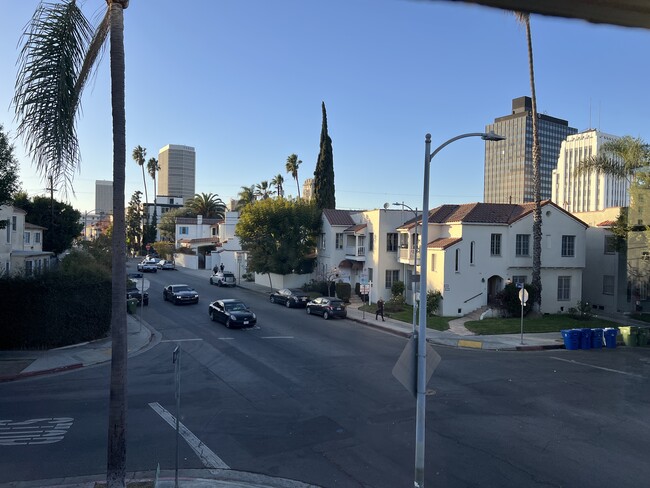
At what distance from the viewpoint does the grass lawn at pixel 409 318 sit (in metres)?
29.9

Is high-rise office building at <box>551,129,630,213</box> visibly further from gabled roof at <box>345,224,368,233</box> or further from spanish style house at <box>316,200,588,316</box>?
spanish style house at <box>316,200,588,316</box>

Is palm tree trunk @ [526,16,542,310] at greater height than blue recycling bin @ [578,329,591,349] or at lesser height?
greater

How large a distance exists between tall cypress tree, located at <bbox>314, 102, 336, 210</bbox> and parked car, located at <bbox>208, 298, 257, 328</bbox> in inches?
1032

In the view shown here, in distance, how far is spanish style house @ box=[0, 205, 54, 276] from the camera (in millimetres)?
25587

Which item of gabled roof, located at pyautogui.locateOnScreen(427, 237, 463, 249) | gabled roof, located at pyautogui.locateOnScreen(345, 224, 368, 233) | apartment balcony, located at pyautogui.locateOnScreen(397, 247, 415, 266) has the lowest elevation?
apartment balcony, located at pyautogui.locateOnScreen(397, 247, 415, 266)

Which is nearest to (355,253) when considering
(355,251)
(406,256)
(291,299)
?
(355,251)

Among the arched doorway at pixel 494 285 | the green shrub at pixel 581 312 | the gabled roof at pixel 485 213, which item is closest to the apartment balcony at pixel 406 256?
the gabled roof at pixel 485 213

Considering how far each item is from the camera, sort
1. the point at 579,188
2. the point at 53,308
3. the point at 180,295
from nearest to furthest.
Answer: the point at 53,308
the point at 180,295
the point at 579,188

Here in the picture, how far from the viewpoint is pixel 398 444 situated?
35.6 ft

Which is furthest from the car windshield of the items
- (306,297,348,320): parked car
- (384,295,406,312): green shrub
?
(384,295,406,312): green shrub

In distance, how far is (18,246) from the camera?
34844 mm

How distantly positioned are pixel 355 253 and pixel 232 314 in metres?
18.4

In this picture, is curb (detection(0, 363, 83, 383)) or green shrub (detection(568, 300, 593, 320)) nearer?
curb (detection(0, 363, 83, 383))

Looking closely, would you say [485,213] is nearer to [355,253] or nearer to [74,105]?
[355,253]
